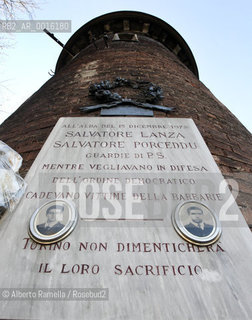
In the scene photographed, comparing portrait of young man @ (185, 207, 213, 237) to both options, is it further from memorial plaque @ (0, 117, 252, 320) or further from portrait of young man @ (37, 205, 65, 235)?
portrait of young man @ (37, 205, 65, 235)

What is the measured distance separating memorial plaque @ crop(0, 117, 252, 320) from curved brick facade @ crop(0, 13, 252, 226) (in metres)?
0.41

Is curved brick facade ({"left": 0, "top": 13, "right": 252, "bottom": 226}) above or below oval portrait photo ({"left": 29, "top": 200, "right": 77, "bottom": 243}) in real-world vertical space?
above

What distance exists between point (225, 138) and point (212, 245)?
5.92 ft

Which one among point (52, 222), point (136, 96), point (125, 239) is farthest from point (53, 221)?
point (136, 96)

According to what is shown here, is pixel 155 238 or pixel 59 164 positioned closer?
pixel 155 238

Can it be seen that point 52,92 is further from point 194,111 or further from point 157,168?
point 157,168

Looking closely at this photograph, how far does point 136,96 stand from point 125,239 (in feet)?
7.31

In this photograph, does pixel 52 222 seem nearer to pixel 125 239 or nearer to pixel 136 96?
pixel 125 239

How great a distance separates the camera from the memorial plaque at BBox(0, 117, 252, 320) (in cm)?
133

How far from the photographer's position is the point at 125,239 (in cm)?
163

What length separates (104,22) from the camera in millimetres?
7426

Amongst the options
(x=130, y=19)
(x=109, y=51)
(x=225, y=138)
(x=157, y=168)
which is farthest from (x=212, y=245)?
(x=130, y=19)

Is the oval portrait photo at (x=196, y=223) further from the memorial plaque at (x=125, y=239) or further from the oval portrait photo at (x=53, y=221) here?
the oval portrait photo at (x=53, y=221)

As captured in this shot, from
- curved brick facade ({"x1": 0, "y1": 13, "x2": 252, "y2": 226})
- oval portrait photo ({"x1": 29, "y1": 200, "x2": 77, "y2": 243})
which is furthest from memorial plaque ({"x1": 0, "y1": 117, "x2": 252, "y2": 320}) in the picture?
curved brick facade ({"x1": 0, "y1": 13, "x2": 252, "y2": 226})
